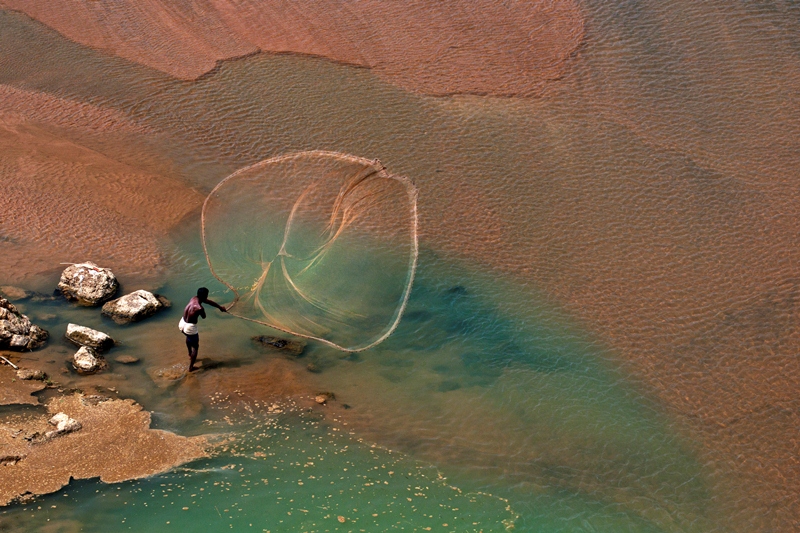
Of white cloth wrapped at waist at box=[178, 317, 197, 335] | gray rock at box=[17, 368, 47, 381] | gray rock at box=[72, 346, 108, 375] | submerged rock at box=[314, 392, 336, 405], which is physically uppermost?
white cloth wrapped at waist at box=[178, 317, 197, 335]

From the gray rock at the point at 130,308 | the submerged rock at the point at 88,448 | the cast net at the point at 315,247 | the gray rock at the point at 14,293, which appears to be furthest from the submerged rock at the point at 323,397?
the gray rock at the point at 14,293

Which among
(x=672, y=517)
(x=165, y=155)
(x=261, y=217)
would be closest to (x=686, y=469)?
(x=672, y=517)

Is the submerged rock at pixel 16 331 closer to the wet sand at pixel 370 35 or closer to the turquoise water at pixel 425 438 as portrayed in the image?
the turquoise water at pixel 425 438

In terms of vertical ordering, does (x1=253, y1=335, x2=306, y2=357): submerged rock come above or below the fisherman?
below

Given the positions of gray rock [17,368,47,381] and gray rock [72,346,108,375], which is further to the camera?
gray rock [72,346,108,375]

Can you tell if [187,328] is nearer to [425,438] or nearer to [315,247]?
[315,247]

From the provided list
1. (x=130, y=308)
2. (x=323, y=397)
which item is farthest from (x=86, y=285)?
(x=323, y=397)

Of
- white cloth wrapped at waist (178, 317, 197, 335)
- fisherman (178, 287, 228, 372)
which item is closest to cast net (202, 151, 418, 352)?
fisherman (178, 287, 228, 372)

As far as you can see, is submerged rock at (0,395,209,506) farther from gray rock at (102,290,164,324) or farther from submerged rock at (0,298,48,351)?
gray rock at (102,290,164,324)
